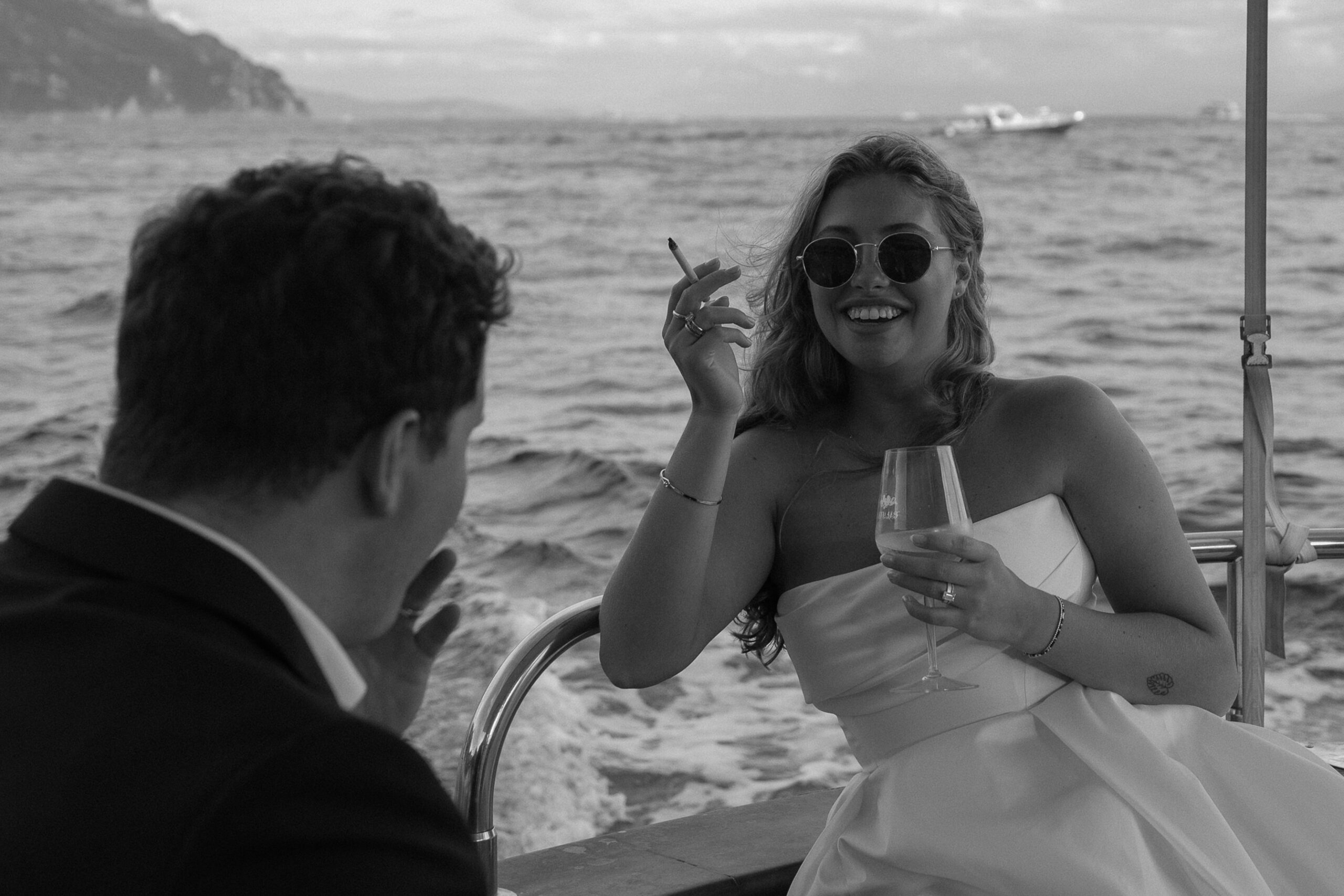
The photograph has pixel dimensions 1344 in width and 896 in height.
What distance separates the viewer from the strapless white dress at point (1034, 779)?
197 cm

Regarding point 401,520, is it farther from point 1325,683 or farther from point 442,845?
point 1325,683

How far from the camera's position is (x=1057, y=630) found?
6.97ft

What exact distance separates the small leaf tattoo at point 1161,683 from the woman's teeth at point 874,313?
29.5 inches

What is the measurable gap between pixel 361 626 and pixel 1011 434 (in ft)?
5.00

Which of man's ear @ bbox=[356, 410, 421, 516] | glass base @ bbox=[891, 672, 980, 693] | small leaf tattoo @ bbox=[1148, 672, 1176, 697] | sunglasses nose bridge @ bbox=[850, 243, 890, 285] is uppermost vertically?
sunglasses nose bridge @ bbox=[850, 243, 890, 285]

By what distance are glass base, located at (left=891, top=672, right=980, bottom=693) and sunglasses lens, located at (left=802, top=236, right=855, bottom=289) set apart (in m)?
0.72

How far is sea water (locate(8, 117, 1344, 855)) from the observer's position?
19.0ft

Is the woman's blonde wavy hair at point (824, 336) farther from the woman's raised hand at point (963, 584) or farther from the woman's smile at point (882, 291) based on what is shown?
the woman's raised hand at point (963, 584)

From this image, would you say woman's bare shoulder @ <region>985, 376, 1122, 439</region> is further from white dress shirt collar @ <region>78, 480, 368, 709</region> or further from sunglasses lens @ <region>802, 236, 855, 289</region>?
white dress shirt collar @ <region>78, 480, 368, 709</region>

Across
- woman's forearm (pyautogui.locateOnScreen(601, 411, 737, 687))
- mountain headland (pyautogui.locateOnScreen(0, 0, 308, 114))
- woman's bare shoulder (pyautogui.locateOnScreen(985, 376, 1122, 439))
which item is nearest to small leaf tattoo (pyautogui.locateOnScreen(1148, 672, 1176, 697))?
woman's bare shoulder (pyautogui.locateOnScreen(985, 376, 1122, 439))

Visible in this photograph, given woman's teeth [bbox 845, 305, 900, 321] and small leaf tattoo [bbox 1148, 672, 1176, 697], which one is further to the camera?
woman's teeth [bbox 845, 305, 900, 321]

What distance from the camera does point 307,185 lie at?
1.04 metres

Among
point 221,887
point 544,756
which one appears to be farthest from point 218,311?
point 544,756

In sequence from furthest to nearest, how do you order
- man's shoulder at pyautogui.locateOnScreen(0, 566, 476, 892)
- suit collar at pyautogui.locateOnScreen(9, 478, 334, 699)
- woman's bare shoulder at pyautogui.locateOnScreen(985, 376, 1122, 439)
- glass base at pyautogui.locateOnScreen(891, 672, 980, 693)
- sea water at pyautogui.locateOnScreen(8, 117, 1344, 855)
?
sea water at pyautogui.locateOnScreen(8, 117, 1344, 855), woman's bare shoulder at pyautogui.locateOnScreen(985, 376, 1122, 439), glass base at pyautogui.locateOnScreen(891, 672, 980, 693), suit collar at pyautogui.locateOnScreen(9, 478, 334, 699), man's shoulder at pyautogui.locateOnScreen(0, 566, 476, 892)
